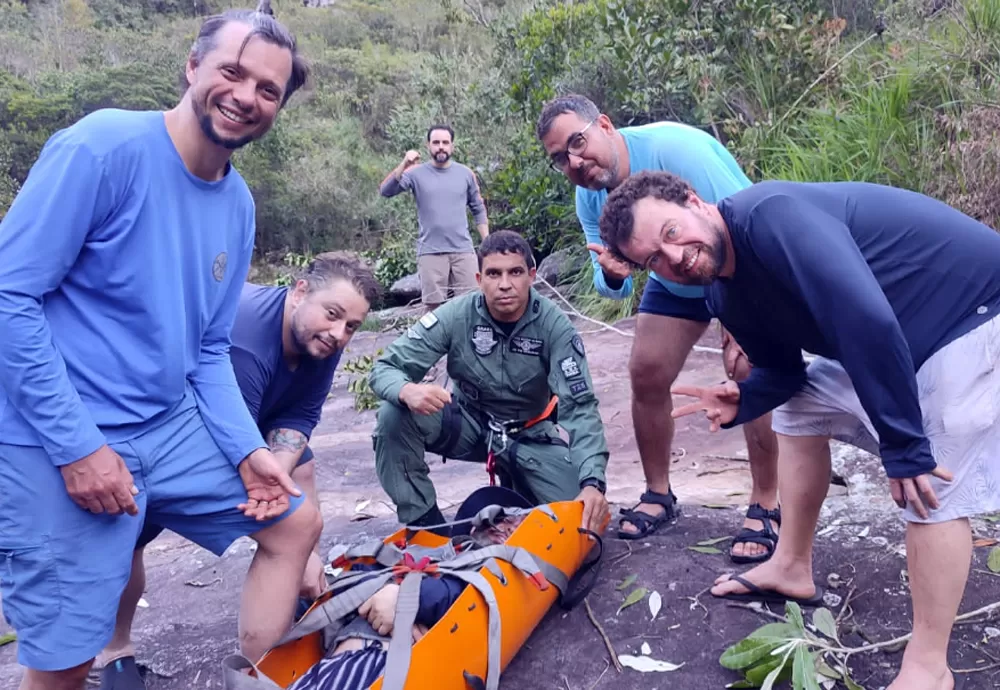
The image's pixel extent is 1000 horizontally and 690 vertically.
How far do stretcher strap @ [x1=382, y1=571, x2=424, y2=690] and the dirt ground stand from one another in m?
0.50

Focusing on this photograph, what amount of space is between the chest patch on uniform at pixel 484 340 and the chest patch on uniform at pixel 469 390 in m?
0.16

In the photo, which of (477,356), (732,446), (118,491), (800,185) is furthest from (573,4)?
(118,491)

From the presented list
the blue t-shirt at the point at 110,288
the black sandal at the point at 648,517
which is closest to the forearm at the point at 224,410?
the blue t-shirt at the point at 110,288

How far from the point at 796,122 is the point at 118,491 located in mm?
6967

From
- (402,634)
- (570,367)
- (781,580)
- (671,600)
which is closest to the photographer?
(402,634)

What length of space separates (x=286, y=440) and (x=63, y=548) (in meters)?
1.02

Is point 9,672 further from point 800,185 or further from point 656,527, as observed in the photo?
point 800,185

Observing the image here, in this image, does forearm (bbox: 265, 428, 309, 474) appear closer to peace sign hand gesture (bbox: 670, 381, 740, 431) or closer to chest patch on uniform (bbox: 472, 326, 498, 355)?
chest patch on uniform (bbox: 472, 326, 498, 355)

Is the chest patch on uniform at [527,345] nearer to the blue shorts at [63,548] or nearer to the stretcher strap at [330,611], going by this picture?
the stretcher strap at [330,611]

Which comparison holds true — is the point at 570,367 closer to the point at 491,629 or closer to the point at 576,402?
the point at 576,402

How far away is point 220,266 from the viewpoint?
2391 millimetres

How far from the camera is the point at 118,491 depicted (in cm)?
205

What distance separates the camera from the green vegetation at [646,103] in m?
6.12

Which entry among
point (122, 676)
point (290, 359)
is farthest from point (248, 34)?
point (122, 676)
